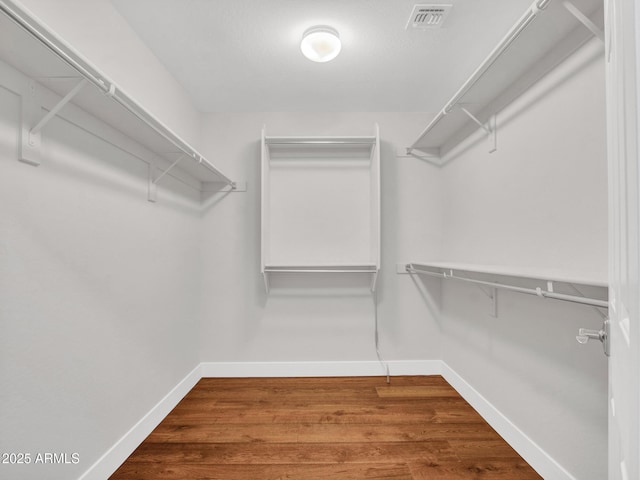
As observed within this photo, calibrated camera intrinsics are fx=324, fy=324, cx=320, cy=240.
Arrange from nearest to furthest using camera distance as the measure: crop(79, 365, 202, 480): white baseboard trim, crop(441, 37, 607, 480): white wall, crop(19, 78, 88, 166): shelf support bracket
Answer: crop(19, 78, 88, 166): shelf support bracket < crop(441, 37, 607, 480): white wall < crop(79, 365, 202, 480): white baseboard trim

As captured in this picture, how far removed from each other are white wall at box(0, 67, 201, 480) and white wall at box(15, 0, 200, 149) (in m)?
0.31

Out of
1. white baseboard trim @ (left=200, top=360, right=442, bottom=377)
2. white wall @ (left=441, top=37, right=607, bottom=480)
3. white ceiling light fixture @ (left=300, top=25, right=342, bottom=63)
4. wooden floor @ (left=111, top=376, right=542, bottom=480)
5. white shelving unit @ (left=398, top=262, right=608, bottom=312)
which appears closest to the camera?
white shelving unit @ (left=398, top=262, right=608, bottom=312)

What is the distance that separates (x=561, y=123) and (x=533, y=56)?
13.9 inches

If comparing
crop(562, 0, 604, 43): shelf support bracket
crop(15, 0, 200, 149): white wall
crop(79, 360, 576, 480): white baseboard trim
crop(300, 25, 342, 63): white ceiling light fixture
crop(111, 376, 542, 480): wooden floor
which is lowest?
crop(111, 376, 542, 480): wooden floor

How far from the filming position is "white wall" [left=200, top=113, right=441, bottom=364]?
2.65 metres

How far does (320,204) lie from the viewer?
271cm

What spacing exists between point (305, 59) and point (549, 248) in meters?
1.68

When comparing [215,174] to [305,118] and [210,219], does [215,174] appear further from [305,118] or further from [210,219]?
[305,118]

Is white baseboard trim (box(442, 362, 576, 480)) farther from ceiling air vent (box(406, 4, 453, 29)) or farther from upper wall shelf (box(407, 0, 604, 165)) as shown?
ceiling air vent (box(406, 4, 453, 29))

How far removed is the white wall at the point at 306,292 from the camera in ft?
8.70

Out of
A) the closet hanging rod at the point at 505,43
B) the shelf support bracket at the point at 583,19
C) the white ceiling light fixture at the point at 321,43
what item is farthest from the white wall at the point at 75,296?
the shelf support bracket at the point at 583,19

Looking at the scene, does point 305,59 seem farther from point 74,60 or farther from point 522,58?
point 74,60

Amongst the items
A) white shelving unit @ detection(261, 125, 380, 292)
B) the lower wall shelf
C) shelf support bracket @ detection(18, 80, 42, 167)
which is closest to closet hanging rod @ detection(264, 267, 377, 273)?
the lower wall shelf

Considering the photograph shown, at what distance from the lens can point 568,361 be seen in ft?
4.42
